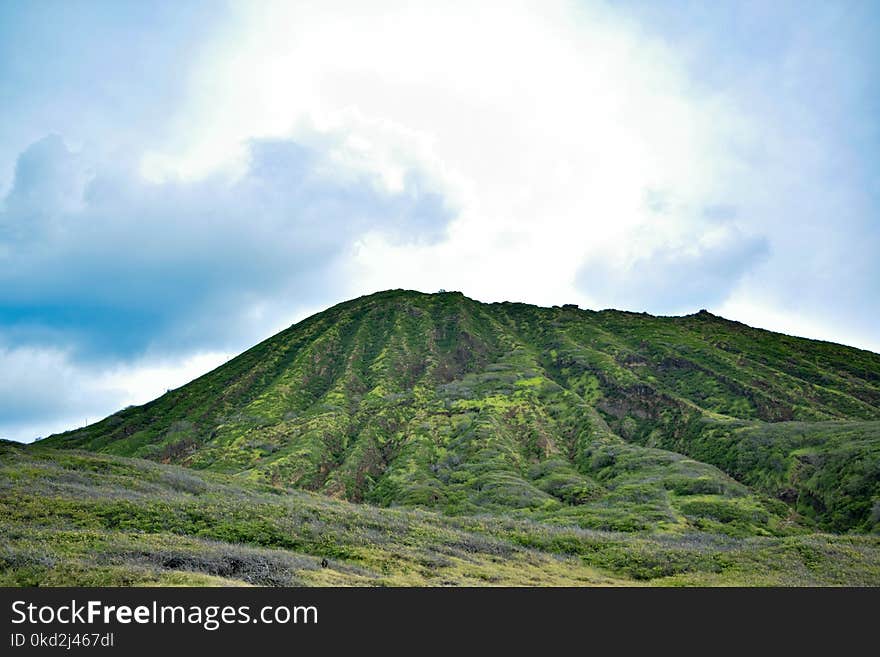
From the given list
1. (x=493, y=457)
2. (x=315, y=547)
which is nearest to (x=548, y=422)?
(x=493, y=457)

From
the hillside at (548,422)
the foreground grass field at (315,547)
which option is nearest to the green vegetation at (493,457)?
the foreground grass field at (315,547)

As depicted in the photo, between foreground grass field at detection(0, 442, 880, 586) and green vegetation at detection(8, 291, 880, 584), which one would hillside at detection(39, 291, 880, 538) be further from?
foreground grass field at detection(0, 442, 880, 586)

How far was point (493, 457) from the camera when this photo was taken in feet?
277

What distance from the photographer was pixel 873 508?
183 ft

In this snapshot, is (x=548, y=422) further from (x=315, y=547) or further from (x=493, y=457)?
(x=315, y=547)

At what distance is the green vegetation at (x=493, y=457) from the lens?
34.2 meters

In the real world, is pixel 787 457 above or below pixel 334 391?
below

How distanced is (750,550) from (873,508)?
25.7m

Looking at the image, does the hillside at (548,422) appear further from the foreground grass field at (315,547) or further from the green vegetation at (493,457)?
the foreground grass field at (315,547)

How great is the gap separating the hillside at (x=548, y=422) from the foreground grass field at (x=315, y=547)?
15.6 m

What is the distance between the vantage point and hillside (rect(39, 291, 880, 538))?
65756 mm

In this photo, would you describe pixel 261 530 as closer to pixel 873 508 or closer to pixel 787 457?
pixel 873 508

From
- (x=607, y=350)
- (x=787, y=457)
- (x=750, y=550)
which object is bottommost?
(x=750, y=550)
